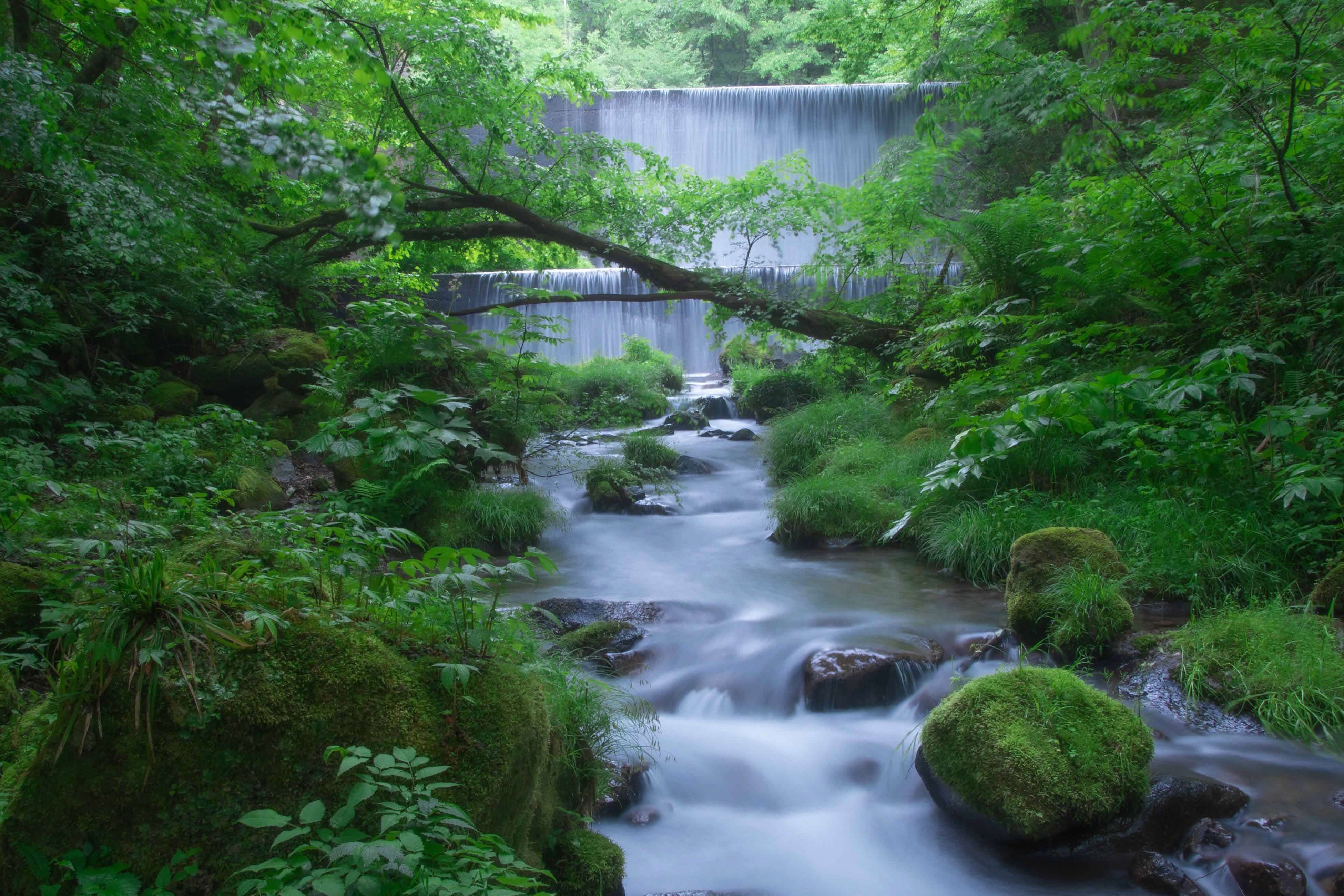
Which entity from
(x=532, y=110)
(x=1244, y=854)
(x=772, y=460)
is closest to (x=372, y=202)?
(x=1244, y=854)

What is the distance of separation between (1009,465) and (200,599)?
5859 millimetres

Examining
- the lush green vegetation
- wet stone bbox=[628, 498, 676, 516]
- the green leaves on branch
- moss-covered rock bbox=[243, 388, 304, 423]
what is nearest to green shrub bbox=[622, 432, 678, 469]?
the lush green vegetation

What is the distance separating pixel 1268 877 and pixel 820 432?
6.84m

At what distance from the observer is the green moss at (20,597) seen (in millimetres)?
2650

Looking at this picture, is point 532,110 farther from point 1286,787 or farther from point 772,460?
point 1286,787

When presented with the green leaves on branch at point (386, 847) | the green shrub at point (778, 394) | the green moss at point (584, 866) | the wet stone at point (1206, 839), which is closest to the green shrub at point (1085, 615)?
the wet stone at point (1206, 839)

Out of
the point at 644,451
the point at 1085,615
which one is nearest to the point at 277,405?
the point at 644,451

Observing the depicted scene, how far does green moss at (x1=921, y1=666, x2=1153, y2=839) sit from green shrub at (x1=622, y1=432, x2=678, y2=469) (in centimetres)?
631

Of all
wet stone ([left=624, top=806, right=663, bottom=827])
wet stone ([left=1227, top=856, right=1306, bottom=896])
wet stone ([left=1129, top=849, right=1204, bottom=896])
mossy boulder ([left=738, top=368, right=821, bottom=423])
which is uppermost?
mossy boulder ([left=738, top=368, right=821, bottom=423])

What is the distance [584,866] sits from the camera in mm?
2545

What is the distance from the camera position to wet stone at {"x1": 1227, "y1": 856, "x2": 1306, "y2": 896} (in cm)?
261

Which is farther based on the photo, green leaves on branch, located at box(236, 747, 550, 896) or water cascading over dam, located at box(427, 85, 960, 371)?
water cascading over dam, located at box(427, 85, 960, 371)

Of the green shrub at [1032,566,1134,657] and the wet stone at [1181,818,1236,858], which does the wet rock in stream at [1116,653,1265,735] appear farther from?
the wet stone at [1181,818,1236,858]

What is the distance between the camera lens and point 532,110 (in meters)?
9.77
